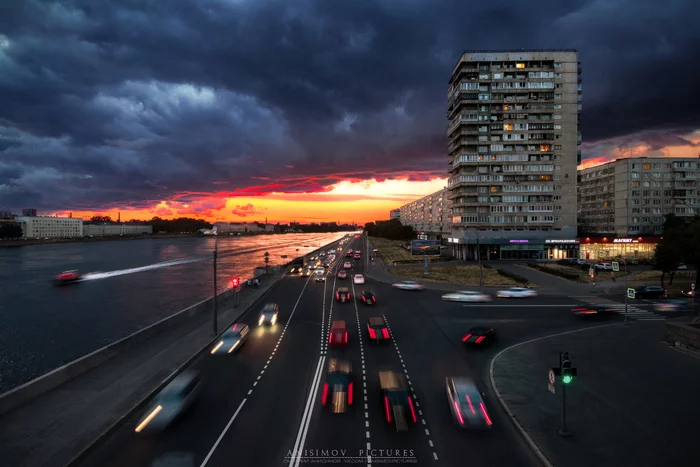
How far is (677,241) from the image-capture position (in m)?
44.9

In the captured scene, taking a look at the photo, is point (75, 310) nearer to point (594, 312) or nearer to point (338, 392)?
point (338, 392)

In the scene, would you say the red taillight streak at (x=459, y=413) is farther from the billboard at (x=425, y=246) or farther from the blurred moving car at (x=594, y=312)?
the billboard at (x=425, y=246)

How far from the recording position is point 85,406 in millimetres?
16609

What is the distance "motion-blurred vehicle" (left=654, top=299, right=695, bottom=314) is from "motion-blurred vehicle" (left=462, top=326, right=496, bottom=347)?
23.6 m

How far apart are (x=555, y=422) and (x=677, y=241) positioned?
4502 cm

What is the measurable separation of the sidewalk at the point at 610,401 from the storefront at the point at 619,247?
69.3m

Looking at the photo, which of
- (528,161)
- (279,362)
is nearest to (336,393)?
(279,362)

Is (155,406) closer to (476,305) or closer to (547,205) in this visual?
(476,305)

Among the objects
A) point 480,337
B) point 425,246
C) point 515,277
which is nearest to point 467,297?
point 480,337

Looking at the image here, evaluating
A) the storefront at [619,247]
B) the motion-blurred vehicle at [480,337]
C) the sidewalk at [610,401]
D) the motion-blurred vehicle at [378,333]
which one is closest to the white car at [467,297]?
the motion-blurred vehicle at [480,337]

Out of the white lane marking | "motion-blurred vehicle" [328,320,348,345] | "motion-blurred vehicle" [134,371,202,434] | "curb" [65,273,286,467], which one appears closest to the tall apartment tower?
"motion-blurred vehicle" [328,320,348,345]

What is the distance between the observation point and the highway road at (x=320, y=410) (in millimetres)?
13016

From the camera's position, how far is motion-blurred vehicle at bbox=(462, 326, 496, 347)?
24750 mm

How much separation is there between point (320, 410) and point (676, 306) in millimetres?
41091
